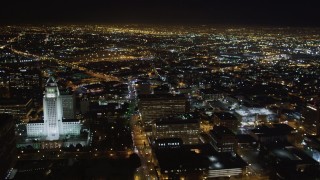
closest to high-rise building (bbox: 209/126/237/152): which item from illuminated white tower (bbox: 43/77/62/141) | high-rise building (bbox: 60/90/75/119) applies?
illuminated white tower (bbox: 43/77/62/141)

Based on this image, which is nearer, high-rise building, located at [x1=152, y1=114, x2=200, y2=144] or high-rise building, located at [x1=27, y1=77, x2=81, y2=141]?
high-rise building, located at [x1=152, y1=114, x2=200, y2=144]

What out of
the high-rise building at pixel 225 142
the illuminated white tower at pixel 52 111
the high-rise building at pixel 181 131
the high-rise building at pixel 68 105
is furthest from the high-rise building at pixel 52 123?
the high-rise building at pixel 225 142

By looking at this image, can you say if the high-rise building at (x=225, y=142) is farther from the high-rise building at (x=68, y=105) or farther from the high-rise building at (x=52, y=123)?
the high-rise building at (x=68, y=105)

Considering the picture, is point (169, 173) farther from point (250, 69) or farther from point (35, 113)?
point (250, 69)

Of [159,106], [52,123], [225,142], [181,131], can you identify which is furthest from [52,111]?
[225,142]

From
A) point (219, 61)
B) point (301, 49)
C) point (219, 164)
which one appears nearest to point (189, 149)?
point (219, 164)

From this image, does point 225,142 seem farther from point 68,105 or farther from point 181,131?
point 68,105

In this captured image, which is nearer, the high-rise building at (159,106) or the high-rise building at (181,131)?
the high-rise building at (181,131)

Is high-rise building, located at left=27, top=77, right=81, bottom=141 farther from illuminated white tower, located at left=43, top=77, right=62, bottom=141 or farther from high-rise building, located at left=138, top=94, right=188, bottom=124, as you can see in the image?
high-rise building, located at left=138, top=94, right=188, bottom=124
